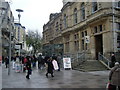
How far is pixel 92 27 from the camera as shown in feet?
83.5

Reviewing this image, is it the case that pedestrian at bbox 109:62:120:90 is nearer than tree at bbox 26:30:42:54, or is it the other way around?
pedestrian at bbox 109:62:120:90

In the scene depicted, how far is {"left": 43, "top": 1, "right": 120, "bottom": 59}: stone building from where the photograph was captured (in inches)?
848

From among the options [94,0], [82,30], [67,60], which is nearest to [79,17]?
[82,30]

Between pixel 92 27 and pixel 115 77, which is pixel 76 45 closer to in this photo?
pixel 92 27

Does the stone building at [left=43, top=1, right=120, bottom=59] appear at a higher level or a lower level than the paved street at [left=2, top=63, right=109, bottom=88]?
higher

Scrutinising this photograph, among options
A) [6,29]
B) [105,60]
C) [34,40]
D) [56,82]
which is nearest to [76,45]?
[105,60]

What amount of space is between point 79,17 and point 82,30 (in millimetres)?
2550

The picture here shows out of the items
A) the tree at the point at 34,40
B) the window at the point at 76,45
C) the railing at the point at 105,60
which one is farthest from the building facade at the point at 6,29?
the railing at the point at 105,60

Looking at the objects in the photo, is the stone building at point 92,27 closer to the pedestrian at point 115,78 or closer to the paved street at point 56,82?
the paved street at point 56,82

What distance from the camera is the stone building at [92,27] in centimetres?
2155

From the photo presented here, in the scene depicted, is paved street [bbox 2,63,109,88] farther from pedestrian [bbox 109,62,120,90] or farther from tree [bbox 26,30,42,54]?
tree [bbox 26,30,42,54]

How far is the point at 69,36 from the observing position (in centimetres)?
3484

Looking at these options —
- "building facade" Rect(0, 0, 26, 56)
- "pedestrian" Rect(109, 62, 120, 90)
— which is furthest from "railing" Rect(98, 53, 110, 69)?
"pedestrian" Rect(109, 62, 120, 90)

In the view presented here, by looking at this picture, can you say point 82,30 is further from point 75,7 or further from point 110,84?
point 110,84
